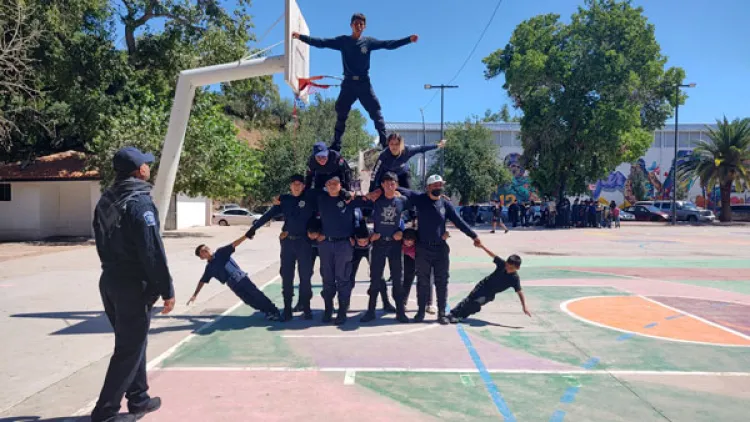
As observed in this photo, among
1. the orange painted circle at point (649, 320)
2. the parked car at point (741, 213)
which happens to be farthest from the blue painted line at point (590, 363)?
the parked car at point (741, 213)

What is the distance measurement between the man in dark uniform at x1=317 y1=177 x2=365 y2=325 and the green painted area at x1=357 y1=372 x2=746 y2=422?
2.34m

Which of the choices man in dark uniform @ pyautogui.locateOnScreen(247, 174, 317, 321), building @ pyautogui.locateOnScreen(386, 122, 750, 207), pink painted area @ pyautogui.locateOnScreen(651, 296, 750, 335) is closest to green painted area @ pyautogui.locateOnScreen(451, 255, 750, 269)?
pink painted area @ pyautogui.locateOnScreen(651, 296, 750, 335)

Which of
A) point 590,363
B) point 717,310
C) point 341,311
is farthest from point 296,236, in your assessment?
point 717,310

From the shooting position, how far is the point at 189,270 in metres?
14.1

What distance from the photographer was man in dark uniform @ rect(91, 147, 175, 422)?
4.17m

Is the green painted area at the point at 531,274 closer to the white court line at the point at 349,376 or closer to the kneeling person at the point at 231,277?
the kneeling person at the point at 231,277

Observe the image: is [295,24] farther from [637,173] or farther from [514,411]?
[637,173]

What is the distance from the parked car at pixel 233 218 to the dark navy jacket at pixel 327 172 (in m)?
34.0

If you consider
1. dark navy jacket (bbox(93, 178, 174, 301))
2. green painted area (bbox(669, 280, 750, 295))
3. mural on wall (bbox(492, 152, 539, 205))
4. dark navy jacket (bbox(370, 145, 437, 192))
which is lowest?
green painted area (bbox(669, 280, 750, 295))

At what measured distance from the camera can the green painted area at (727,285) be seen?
11.0 meters

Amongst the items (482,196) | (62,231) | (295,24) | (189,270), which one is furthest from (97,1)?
(482,196)

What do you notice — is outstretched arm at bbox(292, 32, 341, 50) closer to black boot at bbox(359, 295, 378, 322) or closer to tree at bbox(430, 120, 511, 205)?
black boot at bbox(359, 295, 378, 322)

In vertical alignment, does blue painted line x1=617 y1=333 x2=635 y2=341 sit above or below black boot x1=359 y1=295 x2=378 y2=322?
below

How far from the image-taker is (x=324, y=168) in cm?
829
